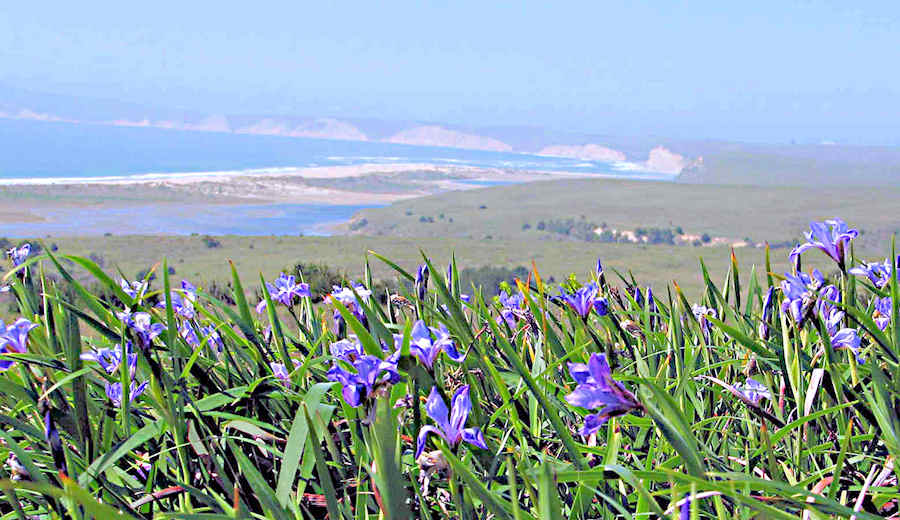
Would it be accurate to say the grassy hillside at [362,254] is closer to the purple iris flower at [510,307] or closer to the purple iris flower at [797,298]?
Result: the purple iris flower at [510,307]

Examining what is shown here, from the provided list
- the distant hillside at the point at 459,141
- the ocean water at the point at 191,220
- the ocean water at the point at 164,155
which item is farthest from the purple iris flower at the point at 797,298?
the distant hillside at the point at 459,141

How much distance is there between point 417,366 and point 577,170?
132 meters

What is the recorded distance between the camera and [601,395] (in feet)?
2.50

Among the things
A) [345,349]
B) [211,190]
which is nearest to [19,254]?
[345,349]

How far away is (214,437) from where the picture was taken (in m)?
1.08

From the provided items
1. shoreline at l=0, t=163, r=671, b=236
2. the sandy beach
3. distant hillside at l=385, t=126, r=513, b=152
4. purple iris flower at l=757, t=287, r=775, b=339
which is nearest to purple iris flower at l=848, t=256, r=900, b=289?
purple iris flower at l=757, t=287, r=775, b=339

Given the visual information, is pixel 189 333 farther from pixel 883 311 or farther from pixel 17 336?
pixel 883 311

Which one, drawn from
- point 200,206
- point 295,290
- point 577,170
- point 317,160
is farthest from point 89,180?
point 295,290

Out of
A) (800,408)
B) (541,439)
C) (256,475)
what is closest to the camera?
(256,475)

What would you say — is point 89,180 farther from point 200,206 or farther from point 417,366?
point 417,366

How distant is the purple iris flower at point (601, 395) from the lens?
750 mm

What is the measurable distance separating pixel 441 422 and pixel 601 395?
0.23 metres

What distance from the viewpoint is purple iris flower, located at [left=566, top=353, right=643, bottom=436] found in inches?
29.5

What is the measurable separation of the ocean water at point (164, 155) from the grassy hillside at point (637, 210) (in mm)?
41977
